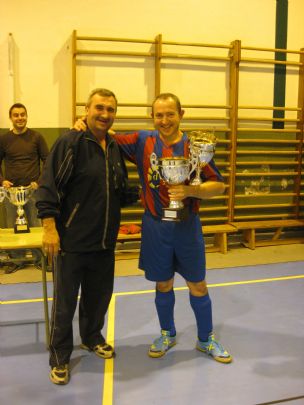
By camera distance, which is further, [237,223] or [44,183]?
[237,223]

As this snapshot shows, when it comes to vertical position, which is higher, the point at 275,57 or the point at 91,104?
the point at 275,57

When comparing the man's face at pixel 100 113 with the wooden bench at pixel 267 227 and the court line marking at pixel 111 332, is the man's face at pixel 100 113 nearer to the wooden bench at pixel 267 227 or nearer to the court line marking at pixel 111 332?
the court line marking at pixel 111 332

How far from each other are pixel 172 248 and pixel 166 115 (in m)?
0.75

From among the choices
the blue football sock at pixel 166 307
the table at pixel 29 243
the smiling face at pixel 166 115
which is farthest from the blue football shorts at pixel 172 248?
the table at pixel 29 243

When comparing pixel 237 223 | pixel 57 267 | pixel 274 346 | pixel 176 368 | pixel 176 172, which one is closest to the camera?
pixel 176 172

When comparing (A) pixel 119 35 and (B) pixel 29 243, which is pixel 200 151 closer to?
(B) pixel 29 243

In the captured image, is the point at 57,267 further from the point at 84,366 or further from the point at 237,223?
the point at 237,223

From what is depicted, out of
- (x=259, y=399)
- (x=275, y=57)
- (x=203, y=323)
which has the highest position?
(x=275, y=57)

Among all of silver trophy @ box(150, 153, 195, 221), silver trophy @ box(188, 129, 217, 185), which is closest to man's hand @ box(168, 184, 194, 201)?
silver trophy @ box(150, 153, 195, 221)

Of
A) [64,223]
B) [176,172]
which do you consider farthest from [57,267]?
A: [176,172]

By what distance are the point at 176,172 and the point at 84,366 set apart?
128cm

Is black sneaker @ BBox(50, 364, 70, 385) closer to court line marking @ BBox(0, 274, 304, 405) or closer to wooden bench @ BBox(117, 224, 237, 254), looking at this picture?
court line marking @ BBox(0, 274, 304, 405)

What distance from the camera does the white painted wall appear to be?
14.9ft

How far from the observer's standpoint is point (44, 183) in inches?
84.1
